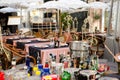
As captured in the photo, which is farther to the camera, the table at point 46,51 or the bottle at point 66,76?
the table at point 46,51

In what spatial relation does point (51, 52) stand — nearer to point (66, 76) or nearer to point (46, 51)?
point (46, 51)

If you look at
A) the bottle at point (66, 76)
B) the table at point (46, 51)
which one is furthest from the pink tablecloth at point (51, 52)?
the bottle at point (66, 76)

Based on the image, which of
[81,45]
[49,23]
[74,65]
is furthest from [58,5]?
[49,23]

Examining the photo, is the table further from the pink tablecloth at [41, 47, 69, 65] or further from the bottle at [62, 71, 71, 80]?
the bottle at [62, 71, 71, 80]

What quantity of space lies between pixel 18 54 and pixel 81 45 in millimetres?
1976

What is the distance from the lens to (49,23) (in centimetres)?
1838

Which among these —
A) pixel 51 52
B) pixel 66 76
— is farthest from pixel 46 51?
pixel 66 76

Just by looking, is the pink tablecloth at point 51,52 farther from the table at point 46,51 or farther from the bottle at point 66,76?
the bottle at point 66,76

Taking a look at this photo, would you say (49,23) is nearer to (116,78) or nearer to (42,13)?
(42,13)

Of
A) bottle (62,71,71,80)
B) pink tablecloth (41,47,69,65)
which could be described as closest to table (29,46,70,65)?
pink tablecloth (41,47,69,65)

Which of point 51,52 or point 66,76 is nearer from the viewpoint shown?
point 66,76

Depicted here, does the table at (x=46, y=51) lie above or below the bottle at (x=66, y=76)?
below

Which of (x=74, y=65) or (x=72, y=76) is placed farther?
(x=74, y=65)

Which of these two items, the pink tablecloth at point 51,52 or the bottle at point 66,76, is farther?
the pink tablecloth at point 51,52
